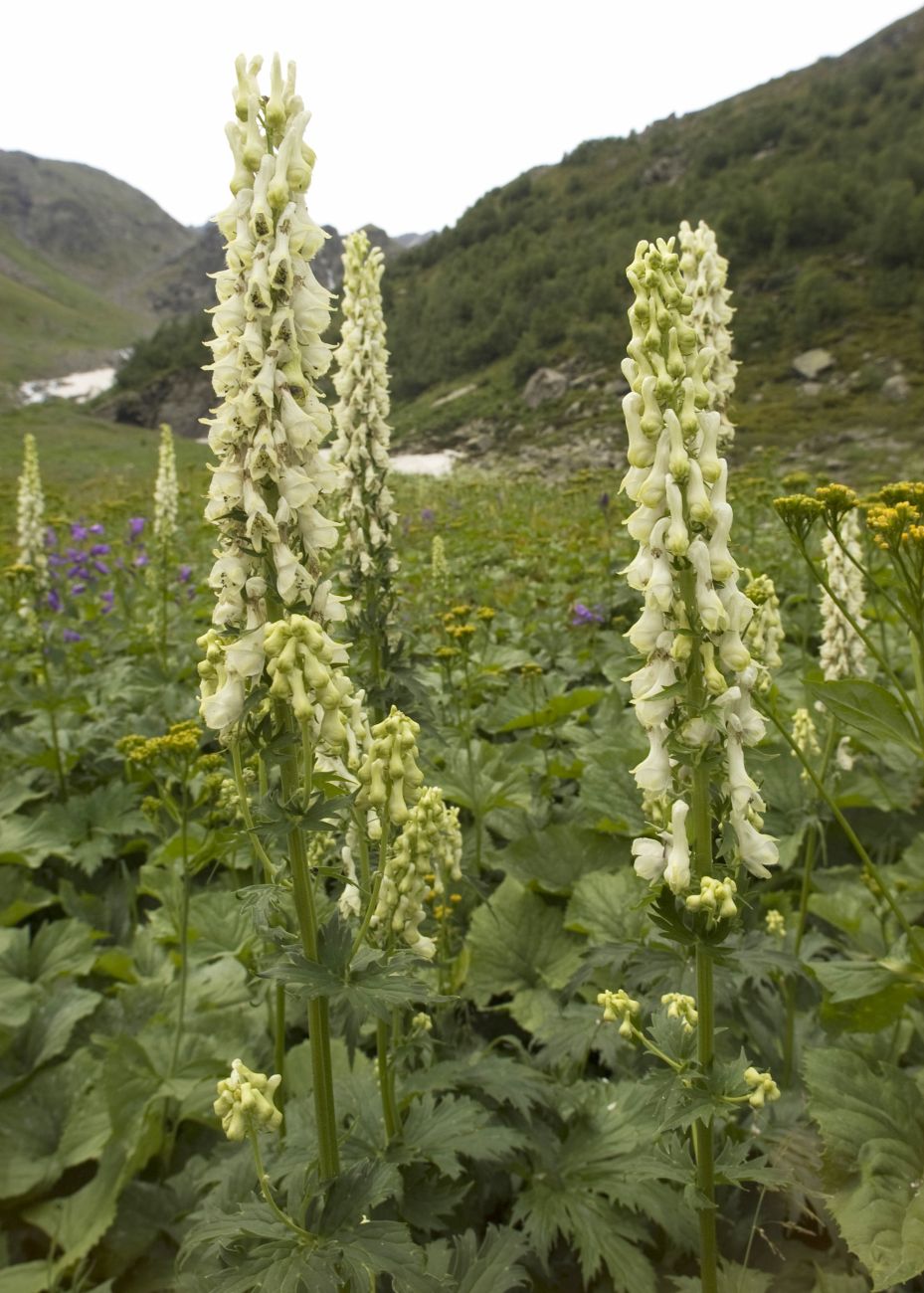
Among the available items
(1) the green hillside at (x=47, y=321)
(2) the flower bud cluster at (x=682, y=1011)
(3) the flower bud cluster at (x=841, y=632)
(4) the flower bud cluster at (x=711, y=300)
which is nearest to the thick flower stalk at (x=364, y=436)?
(4) the flower bud cluster at (x=711, y=300)

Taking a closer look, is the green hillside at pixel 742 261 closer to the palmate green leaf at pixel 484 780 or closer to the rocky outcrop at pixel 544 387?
the rocky outcrop at pixel 544 387

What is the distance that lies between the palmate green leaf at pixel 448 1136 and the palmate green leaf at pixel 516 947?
3.94ft

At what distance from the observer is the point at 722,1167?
88.0 inches

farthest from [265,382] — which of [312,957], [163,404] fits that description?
[163,404]

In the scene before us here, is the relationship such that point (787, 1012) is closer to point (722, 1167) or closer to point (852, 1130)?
point (852, 1130)

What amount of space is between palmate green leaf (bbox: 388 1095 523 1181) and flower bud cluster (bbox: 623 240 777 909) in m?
1.43

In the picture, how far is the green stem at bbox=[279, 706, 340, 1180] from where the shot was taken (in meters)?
2.11

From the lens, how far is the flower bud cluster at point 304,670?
1.90 meters

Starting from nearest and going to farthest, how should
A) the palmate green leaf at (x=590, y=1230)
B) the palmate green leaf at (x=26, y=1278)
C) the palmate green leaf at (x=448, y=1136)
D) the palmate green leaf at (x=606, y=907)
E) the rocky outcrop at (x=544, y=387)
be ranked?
the palmate green leaf at (x=448, y=1136)
the palmate green leaf at (x=590, y=1230)
the palmate green leaf at (x=26, y=1278)
the palmate green leaf at (x=606, y=907)
the rocky outcrop at (x=544, y=387)

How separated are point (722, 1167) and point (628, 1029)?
44 cm

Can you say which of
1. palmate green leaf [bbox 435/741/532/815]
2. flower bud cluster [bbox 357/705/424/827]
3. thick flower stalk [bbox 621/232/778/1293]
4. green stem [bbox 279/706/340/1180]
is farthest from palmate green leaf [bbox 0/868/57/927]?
thick flower stalk [bbox 621/232/778/1293]

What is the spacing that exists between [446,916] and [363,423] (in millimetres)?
2929

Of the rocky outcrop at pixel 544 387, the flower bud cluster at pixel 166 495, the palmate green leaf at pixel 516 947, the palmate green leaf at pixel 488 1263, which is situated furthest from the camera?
the rocky outcrop at pixel 544 387

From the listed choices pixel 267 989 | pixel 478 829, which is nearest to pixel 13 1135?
pixel 267 989
